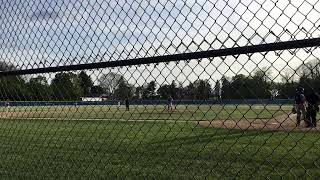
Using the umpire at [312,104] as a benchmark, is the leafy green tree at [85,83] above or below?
above

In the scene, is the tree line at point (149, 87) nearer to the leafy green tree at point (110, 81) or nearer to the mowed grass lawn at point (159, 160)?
the leafy green tree at point (110, 81)

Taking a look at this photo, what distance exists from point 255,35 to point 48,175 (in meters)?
4.59

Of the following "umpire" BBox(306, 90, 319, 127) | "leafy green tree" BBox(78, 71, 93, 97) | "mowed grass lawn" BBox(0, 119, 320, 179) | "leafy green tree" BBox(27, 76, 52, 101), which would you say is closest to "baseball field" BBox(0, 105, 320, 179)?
"mowed grass lawn" BBox(0, 119, 320, 179)

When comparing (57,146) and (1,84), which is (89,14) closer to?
(1,84)

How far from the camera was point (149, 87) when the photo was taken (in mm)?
4469

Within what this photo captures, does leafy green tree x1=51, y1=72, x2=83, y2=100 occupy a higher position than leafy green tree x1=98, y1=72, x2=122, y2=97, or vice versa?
leafy green tree x1=51, y1=72, x2=83, y2=100

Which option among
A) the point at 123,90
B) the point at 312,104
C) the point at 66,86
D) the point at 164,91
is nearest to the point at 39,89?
the point at 66,86

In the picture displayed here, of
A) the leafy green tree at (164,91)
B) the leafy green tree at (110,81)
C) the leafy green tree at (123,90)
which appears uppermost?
the leafy green tree at (110,81)

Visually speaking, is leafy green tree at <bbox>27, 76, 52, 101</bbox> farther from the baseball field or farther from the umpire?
the umpire

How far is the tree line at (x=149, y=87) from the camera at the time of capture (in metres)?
3.37

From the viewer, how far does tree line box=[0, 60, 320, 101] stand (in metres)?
3.37

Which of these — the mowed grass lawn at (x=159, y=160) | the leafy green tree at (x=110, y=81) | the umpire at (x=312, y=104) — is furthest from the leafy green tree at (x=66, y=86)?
the umpire at (x=312, y=104)

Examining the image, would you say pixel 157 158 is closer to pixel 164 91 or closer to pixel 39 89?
pixel 39 89

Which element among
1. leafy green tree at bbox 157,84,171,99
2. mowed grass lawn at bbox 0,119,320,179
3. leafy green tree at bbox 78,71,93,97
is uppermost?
leafy green tree at bbox 78,71,93,97
